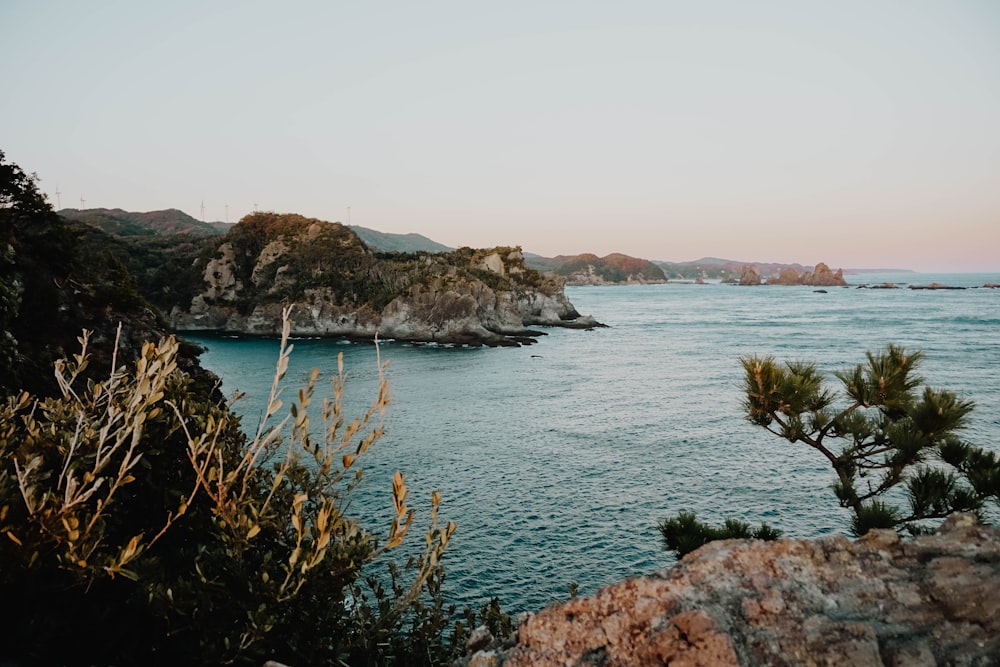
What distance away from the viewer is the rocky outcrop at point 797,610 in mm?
4387

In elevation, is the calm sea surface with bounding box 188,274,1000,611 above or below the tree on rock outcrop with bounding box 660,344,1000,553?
below

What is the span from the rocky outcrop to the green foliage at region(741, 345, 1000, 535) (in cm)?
345

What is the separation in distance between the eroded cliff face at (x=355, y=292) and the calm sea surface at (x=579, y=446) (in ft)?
48.0

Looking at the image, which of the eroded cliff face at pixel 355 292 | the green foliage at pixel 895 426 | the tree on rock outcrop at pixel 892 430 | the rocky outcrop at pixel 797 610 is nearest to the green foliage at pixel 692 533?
the tree on rock outcrop at pixel 892 430

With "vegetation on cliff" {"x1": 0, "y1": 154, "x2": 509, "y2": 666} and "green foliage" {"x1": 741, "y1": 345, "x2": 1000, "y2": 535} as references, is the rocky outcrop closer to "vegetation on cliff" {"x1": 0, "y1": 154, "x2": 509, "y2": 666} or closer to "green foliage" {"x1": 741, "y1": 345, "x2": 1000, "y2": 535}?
"vegetation on cliff" {"x1": 0, "y1": 154, "x2": 509, "y2": 666}

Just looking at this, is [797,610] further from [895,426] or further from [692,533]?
[895,426]

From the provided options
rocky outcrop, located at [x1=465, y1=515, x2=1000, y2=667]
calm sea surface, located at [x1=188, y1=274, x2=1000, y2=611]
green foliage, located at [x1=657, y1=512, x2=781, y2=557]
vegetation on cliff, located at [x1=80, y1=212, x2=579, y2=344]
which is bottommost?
calm sea surface, located at [x1=188, y1=274, x2=1000, y2=611]

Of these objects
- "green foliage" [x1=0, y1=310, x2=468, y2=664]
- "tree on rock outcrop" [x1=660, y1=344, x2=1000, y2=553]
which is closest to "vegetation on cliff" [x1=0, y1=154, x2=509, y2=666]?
"green foliage" [x1=0, y1=310, x2=468, y2=664]

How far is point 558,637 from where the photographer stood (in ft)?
16.6

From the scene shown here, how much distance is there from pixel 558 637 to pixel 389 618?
2070 millimetres

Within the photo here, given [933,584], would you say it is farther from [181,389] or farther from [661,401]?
[661,401]

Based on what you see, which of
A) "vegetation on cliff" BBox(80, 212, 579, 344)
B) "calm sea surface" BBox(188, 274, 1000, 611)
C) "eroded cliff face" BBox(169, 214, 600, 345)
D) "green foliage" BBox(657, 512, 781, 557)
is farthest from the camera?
"vegetation on cliff" BBox(80, 212, 579, 344)

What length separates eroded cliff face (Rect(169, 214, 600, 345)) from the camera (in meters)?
96.4

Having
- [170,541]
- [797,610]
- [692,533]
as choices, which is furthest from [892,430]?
[170,541]
